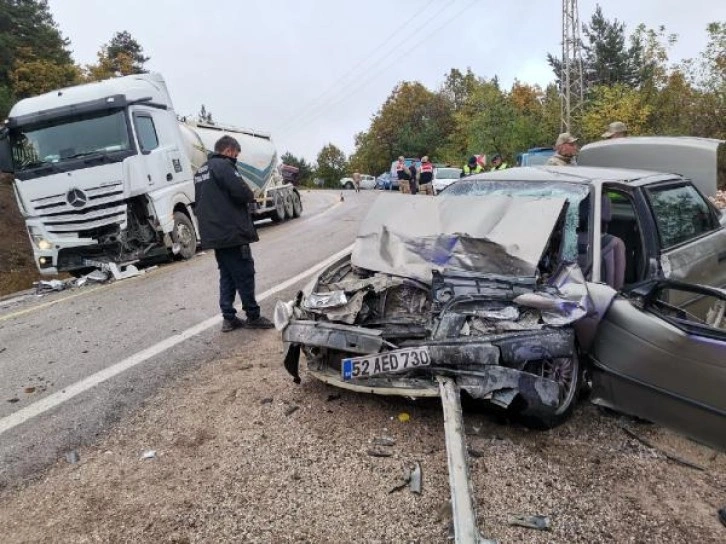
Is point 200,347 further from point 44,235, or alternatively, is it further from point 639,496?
point 44,235

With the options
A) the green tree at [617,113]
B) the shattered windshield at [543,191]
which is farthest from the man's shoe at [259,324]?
the green tree at [617,113]

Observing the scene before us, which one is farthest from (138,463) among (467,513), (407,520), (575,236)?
(575,236)

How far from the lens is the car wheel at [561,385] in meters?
3.35

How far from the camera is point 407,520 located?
104 inches

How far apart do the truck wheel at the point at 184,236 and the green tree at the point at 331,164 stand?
54575 mm

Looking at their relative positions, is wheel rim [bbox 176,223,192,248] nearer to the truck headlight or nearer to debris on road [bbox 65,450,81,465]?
the truck headlight

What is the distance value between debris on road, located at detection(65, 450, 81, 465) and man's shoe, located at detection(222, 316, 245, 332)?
2.23m

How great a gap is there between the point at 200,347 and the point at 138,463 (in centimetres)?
195

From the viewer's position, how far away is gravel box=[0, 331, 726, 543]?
103 inches

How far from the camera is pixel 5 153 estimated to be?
9570mm

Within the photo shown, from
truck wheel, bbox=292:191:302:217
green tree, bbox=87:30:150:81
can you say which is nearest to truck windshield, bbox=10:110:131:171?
truck wheel, bbox=292:191:302:217

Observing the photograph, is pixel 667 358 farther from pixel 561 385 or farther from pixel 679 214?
pixel 679 214

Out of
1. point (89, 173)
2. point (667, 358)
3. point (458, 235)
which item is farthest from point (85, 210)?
point (667, 358)

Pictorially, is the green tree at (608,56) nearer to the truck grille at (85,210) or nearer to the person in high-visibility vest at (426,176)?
the person in high-visibility vest at (426,176)
